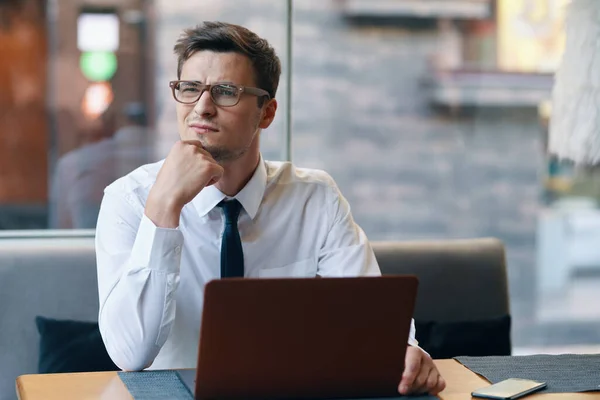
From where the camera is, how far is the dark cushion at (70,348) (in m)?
2.20

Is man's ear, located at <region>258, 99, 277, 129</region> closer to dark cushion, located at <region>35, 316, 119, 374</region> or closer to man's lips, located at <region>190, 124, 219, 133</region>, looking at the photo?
man's lips, located at <region>190, 124, 219, 133</region>

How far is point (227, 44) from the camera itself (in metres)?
1.92

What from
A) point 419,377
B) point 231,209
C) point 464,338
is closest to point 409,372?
point 419,377

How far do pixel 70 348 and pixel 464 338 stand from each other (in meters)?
1.06

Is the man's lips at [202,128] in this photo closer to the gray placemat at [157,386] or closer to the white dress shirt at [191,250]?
the white dress shirt at [191,250]

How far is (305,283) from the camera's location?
4.10 feet

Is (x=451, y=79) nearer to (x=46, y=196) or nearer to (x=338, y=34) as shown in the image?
(x=338, y=34)

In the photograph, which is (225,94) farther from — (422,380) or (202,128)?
(422,380)

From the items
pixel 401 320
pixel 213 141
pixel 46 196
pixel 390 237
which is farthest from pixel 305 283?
pixel 390 237

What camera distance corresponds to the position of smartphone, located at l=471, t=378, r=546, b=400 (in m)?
1.42

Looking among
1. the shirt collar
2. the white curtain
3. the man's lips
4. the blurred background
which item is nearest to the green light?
the blurred background

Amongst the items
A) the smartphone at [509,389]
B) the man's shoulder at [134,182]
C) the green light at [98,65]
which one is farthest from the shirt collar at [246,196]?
the green light at [98,65]

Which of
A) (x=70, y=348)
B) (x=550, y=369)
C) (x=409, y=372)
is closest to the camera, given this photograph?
(x=409, y=372)

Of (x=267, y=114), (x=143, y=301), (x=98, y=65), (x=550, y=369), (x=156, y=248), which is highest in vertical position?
(x=98, y=65)
